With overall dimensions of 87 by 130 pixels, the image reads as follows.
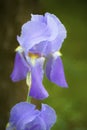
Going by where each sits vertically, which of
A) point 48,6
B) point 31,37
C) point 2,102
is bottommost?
point 2,102

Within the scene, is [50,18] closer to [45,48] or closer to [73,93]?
[45,48]

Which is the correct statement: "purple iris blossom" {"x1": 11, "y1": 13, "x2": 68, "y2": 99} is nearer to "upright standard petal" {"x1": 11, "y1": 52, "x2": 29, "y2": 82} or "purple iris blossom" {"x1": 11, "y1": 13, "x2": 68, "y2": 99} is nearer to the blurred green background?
"upright standard petal" {"x1": 11, "y1": 52, "x2": 29, "y2": 82}

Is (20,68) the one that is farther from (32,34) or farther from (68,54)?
(68,54)

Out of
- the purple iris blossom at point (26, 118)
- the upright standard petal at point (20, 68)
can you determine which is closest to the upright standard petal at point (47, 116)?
the purple iris blossom at point (26, 118)

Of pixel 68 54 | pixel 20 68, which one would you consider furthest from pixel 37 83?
pixel 68 54

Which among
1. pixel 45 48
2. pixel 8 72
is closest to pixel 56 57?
pixel 45 48

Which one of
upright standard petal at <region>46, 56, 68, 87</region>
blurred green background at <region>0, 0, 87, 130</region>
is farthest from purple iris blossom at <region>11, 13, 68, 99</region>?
blurred green background at <region>0, 0, 87, 130</region>

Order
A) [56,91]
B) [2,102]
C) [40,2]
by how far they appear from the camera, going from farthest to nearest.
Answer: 1. [56,91]
2. [40,2]
3. [2,102]

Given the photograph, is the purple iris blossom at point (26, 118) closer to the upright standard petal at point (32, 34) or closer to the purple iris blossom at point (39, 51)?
the purple iris blossom at point (39, 51)
